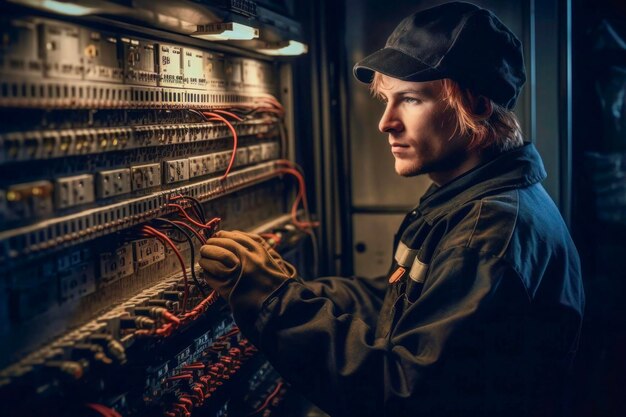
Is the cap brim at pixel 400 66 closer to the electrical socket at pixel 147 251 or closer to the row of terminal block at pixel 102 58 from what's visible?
the row of terminal block at pixel 102 58

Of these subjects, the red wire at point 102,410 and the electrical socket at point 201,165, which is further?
the electrical socket at point 201,165

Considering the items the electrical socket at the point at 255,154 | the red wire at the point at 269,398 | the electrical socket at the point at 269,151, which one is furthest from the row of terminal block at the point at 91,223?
the red wire at the point at 269,398

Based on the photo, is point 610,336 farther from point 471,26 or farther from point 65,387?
point 65,387

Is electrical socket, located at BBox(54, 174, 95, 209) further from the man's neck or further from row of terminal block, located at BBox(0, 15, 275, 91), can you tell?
the man's neck

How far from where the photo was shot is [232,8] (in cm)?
175

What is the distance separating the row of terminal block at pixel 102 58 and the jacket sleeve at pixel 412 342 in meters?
0.61

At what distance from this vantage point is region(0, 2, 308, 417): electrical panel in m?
1.28

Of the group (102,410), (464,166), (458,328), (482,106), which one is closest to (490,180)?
(464,166)

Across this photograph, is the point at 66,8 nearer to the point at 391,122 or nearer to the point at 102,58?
the point at 102,58

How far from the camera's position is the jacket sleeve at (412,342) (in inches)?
61.0

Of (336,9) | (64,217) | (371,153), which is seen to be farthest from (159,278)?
(336,9)

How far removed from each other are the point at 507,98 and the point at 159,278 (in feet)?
3.53

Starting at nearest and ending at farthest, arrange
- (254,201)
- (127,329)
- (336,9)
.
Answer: (127,329) → (254,201) → (336,9)

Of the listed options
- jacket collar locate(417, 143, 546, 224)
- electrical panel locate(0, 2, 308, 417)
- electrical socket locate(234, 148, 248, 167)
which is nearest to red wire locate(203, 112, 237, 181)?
electrical panel locate(0, 2, 308, 417)
